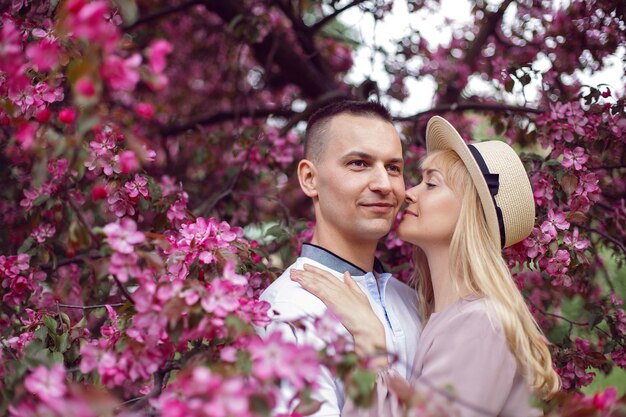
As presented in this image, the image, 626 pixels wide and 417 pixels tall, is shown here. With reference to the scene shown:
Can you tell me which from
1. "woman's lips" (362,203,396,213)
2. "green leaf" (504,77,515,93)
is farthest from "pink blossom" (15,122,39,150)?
"green leaf" (504,77,515,93)

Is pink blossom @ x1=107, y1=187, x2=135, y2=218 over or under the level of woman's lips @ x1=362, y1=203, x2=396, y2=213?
under

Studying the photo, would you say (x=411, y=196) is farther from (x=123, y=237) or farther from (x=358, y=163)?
(x=123, y=237)

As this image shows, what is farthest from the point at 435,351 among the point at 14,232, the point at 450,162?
the point at 14,232

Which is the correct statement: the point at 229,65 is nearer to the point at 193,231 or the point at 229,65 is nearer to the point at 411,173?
the point at 411,173

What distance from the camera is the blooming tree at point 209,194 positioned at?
1482mm

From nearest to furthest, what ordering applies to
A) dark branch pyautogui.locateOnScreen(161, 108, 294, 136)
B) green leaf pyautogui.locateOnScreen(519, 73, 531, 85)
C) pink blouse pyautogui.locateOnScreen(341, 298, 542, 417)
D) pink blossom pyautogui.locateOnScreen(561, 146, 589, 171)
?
pink blouse pyautogui.locateOnScreen(341, 298, 542, 417), pink blossom pyautogui.locateOnScreen(561, 146, 589, 171), green leaf pyautogui.locateOnScreen(519, 73, 531, 85), dark branch pyautogui.locateOnScreen(161, 108, 294, 136)

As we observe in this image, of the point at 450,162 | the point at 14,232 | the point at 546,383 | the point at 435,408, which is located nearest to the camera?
the point at 435,408

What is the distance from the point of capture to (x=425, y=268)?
9.80 ft

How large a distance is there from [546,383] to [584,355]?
67cm

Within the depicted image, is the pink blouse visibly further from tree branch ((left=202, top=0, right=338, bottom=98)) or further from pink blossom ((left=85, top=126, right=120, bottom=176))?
tree branch ((left=202, top=0, right=338, bottom=98))

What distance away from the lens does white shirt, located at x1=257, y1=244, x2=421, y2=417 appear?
235 centimetres

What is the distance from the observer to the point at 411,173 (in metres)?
3.85

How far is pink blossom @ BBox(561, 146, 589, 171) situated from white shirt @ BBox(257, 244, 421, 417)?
2.93ft

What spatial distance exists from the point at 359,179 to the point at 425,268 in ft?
1.81
